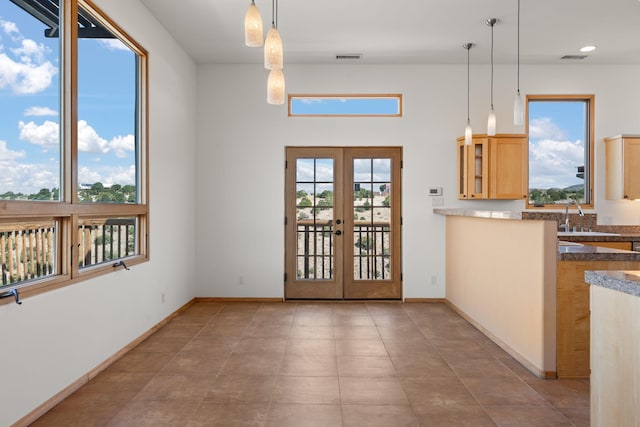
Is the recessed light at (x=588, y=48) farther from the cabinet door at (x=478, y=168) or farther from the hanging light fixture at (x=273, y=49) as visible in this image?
the hanging light fixture at (x=273, y=49)

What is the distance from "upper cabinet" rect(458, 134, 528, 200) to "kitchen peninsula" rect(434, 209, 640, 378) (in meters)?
1.26

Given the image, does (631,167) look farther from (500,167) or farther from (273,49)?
(273,49)

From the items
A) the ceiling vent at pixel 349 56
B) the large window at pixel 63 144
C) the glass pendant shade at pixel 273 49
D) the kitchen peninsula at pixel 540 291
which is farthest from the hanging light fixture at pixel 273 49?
the ceiling vent at pixel 349 56

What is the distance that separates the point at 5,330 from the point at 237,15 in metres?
3.33

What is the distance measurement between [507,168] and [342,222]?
2109 millimetres

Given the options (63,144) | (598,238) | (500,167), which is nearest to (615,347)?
(598,238)

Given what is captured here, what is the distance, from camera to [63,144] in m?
2.94

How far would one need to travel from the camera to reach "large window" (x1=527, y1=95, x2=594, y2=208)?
5.89 m

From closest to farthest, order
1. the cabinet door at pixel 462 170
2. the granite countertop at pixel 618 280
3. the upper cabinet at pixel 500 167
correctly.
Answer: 1. the granite countertop at pixel 618 280
2. the upper cabinet at pixel 500 167
3. the cabinet door at pixel 462 170

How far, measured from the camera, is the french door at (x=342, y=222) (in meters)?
5.91

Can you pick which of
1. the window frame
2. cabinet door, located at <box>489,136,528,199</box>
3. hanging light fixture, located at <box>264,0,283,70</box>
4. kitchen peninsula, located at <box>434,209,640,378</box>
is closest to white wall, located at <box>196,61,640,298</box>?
the window frame

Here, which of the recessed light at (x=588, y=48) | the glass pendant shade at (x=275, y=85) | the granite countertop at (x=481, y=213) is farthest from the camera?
the recessed light at (x=588, y=48)

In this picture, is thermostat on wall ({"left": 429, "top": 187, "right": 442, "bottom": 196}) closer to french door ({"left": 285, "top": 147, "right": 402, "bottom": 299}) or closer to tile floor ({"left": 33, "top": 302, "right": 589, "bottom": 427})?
french door ({"left": 285, "top": 147, "right": 402, "bottom": 299})

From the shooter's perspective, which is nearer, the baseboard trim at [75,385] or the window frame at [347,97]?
the baseboard trim at [75,385]
